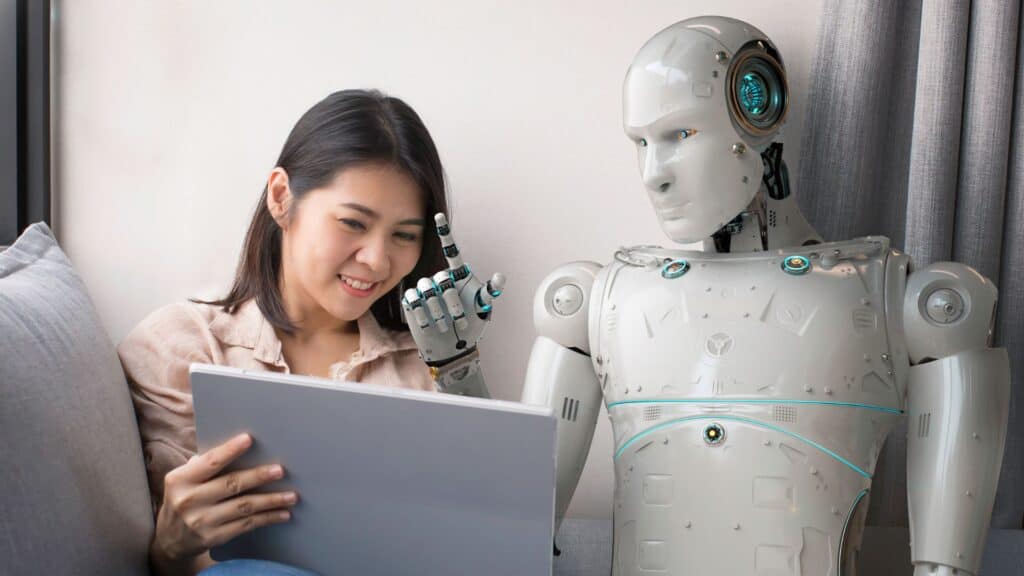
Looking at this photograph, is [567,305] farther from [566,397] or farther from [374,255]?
[374,255]

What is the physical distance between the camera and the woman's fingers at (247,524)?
3.38 feet

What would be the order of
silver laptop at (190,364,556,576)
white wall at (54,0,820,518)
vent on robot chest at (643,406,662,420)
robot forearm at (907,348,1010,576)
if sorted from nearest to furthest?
1. silver laptop at (190,364,556,576)
2. robot forearm at (907,348,1010,576)
3. vent on robot chest at (643,406,662,420)
4. white wall at (54,0,820,518)

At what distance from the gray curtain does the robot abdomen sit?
40cm

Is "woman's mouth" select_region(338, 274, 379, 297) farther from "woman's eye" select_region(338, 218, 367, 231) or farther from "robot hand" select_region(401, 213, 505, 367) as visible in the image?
"robot hand" select_region(401, 213, 505, 367)

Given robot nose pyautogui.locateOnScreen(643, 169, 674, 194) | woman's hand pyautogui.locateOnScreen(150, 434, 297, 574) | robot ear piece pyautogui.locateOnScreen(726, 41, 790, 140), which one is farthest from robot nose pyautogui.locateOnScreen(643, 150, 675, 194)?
woman's hand pyautogui.locateOnScreen(150, 434, 297, 574)

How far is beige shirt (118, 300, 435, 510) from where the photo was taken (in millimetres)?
1289

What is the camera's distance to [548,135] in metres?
1.53

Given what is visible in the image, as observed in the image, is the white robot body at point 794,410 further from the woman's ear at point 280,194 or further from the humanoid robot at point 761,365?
the woman's ear at point 280,194

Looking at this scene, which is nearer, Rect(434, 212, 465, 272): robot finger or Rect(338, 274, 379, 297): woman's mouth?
Rect(434, 212, 465, 272): robot finger

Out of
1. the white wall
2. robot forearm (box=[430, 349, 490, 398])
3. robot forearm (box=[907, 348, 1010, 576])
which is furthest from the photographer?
the white wall

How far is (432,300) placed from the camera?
1.19 meters

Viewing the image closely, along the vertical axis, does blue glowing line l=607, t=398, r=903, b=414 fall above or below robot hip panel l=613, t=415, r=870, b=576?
above

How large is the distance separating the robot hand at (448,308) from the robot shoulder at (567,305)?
8 cm

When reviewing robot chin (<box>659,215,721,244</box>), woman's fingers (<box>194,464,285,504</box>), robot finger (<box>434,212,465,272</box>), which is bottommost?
woman's fingers (<box>194,464,285,504</box>)
